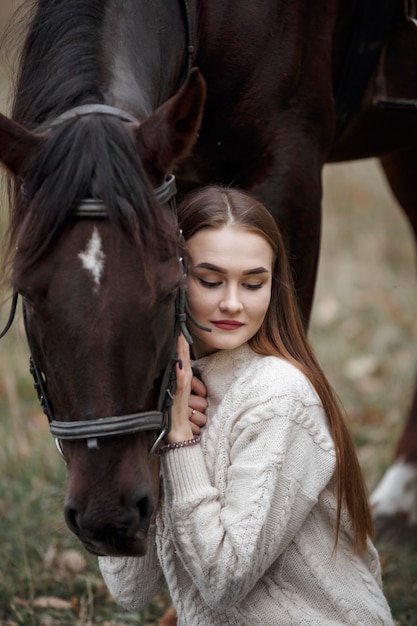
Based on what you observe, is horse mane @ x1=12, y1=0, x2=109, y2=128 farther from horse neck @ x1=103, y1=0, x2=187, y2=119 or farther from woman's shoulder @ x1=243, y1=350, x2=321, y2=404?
woman's shoulder @ x1=243, y1=350, x2=321, y2=404

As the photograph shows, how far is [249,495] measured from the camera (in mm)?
2225

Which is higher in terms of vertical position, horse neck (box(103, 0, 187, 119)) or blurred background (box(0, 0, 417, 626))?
horse neck (box(103, 0, 187, 119))

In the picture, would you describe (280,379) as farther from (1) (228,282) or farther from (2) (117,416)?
(2) (117,416)

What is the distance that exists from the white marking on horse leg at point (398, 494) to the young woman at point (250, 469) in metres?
1.67

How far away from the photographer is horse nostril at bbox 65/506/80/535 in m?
1.99

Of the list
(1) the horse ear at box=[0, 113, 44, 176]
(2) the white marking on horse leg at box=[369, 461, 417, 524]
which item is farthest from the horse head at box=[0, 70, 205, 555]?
(2) the white marking on horse leg at box=[369, 461, 417, 524]

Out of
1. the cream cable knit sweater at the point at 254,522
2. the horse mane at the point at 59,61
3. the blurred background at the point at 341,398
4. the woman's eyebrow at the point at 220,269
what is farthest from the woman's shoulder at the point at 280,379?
the horse mane at the point at 59,61

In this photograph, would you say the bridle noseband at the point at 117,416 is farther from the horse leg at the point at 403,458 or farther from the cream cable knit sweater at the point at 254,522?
the horse leg at the point at 403,458

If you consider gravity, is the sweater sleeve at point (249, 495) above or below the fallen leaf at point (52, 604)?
above

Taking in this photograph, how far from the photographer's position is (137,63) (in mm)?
2441

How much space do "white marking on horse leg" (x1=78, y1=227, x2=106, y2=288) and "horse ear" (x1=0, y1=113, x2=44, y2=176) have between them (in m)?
0.24

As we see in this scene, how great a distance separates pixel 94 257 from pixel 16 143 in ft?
1.01

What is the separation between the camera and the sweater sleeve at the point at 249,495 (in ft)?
7.25

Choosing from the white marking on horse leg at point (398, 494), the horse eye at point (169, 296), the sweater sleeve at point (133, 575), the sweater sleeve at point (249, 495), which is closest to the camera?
the horse eye at point (169, 296)
